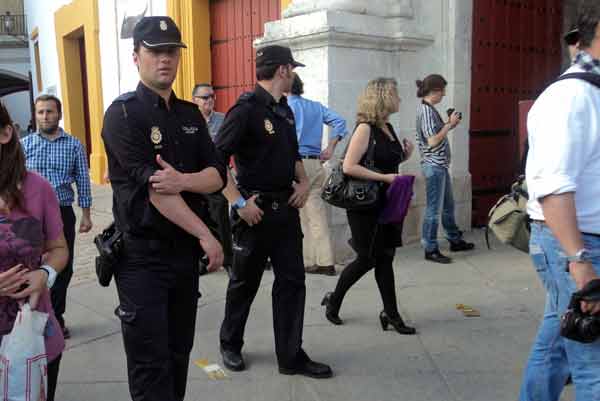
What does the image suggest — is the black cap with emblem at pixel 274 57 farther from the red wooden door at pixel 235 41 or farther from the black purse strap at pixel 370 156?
the red wooden door at pixel 235 41

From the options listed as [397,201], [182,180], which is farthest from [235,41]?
[182,180]

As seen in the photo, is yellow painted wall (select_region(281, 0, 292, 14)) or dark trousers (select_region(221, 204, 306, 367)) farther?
yellow painted wall (select_region(281, 0, 292, 14))

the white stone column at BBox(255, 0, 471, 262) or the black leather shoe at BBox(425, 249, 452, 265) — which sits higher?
the white stone column at BBox(255, 0, 471, 262)

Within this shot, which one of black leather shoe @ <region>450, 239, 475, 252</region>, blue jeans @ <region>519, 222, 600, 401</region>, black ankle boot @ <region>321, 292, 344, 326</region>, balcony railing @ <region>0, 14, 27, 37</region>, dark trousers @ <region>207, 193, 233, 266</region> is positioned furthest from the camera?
balcony railing @ <region>0, 14, 27, 37</region>

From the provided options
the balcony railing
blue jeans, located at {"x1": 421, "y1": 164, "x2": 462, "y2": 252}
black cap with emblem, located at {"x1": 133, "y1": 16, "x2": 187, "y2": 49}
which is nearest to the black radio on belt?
black cap with emblem, located at {"x1": 133, "y1": 16, "x2": 187, "y2": 49}

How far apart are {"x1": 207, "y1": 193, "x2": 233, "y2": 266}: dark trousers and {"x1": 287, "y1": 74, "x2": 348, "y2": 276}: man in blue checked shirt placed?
0.78 metres

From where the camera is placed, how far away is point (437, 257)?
19.4ft

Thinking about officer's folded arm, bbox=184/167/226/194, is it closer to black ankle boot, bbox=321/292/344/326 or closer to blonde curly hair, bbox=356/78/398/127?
blonde curly hair, bbox=356/78/398/127

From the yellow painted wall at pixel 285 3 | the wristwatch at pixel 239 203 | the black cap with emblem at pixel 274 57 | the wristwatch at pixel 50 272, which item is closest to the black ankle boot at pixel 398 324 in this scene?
the wristwatch at pixel 239 203

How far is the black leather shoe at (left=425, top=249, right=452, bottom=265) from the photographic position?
5879 mm

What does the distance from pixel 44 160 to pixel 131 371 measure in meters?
2.10

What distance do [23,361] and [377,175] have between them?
2.50m

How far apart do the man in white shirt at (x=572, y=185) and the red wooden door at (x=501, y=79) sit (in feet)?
16.3

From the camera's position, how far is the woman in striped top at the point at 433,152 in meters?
5.85
